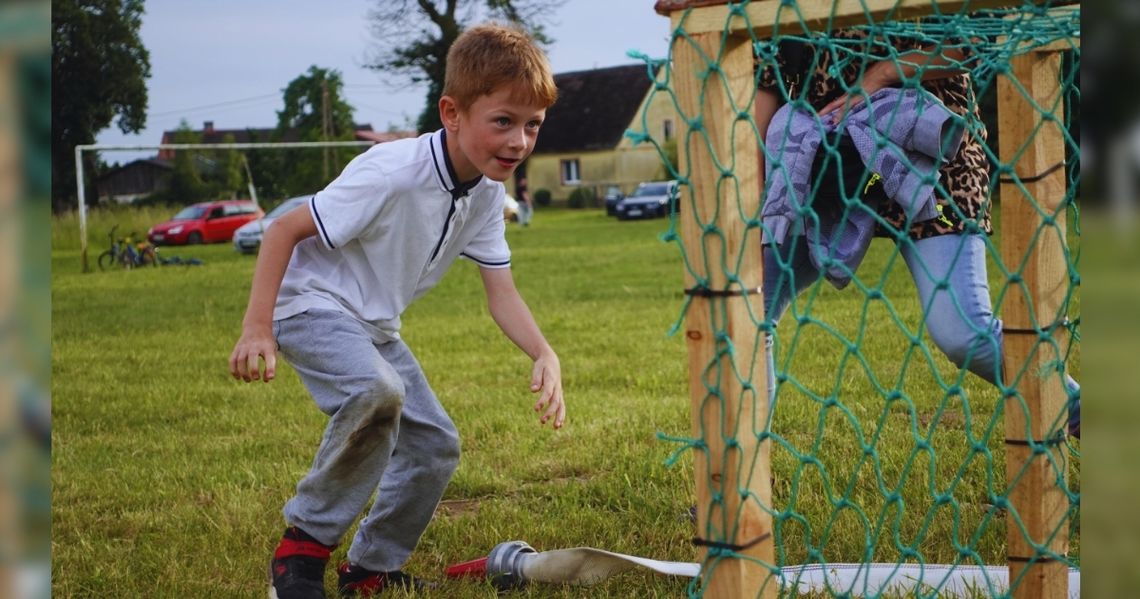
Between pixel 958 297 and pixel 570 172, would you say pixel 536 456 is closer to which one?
pixel 958 297

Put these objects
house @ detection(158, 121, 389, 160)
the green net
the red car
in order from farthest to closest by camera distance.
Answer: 1. house @ detection(158, 121, 389, 160)
2. the red car
3. the green net

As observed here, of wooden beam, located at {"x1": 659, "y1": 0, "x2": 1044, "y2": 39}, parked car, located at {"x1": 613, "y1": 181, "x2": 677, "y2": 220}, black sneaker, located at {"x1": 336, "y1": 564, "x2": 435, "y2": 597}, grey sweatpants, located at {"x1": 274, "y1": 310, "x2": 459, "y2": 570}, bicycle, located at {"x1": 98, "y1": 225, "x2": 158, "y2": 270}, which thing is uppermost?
parked car, located at {"x1": 613, "y1": 181, "x2": 677, "y2": 220}

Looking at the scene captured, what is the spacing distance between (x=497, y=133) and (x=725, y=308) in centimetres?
96

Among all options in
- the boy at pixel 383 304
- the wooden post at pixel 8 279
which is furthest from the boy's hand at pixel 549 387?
the wooden post at pixel 8 279

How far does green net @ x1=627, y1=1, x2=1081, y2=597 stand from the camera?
5.95 ft

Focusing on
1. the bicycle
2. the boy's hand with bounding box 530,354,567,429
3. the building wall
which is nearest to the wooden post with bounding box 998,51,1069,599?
the boy's hand with bounding box 530,354,567,429

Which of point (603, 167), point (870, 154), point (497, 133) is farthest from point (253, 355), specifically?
point (603, 167)

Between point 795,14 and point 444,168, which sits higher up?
point 795,14

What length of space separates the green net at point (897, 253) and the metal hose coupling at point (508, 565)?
60 centimetres

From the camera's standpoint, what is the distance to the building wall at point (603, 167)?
144ft

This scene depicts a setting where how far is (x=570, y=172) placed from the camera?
47.1 meters

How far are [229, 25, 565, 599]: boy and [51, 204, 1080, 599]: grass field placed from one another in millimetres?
269

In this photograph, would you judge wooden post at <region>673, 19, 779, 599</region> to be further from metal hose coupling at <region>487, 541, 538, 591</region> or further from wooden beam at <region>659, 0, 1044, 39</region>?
metal hose coupling at <region>487, 541, 538, 591</region>

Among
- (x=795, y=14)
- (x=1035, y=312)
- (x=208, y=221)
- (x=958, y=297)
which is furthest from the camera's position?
(x=208, y=221)
